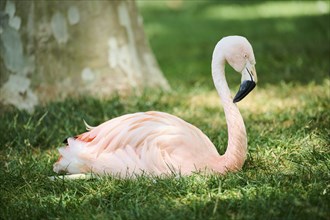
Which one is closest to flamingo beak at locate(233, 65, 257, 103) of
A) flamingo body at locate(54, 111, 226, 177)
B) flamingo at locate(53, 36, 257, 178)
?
flamingo at locate(53, 36, 257, 178)

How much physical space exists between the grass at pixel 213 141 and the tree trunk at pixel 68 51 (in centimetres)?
24

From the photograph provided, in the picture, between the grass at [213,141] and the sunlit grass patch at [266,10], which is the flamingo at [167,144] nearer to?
the grass at [213,141]

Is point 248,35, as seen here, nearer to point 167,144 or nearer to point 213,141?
point 213,141

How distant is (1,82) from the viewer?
6094mm

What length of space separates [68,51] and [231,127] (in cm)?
260

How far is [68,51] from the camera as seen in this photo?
647cm

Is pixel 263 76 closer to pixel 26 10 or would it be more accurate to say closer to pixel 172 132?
pixel 26 10

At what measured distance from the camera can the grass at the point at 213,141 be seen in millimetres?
3758

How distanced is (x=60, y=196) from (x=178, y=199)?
72cm

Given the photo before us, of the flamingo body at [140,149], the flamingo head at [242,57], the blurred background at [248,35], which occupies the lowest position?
the blurred background at [248,35]

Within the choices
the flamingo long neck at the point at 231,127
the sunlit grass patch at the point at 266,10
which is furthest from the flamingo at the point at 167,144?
the sunlit grass patch at the point at 266,10

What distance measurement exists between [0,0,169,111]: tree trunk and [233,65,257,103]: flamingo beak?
2.46 m

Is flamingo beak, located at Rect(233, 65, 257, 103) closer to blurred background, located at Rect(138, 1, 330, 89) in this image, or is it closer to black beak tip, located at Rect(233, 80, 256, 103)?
black beak tip, located at Rect(233, 80, 256, 103)

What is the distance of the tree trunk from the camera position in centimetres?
616
